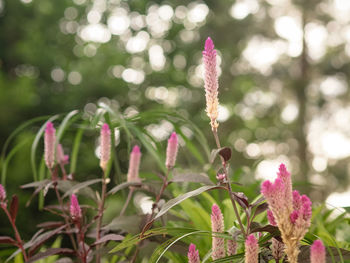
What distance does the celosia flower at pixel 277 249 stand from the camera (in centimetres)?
66

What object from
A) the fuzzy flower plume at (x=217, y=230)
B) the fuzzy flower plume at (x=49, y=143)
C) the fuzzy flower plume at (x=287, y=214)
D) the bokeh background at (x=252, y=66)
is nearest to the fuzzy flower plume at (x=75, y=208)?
the fuzzy flower plume at (x=49, y=143)

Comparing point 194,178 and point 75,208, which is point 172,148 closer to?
point 194,178

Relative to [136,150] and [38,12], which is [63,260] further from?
[38,12]

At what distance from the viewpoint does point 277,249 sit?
2.17 ft

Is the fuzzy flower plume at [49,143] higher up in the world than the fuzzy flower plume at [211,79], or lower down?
lower down

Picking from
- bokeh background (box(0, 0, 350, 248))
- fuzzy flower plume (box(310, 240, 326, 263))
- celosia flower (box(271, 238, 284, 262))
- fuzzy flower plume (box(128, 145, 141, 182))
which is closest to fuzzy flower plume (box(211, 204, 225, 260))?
celosia flower (box(271, 238, 284, 262))

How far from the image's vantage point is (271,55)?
12.0m

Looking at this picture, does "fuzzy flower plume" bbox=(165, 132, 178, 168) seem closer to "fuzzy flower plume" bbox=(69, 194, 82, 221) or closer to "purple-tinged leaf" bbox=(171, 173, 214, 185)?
"purple-tinged leaf" bbox=(171, 173, 214, 185)

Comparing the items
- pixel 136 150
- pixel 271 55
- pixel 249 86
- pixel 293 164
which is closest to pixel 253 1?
pixel 271 55

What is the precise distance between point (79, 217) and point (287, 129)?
36.9 feet

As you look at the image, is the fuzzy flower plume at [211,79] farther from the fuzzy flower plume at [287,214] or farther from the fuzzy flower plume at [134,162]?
the fuzzy flower plume at [134,162]

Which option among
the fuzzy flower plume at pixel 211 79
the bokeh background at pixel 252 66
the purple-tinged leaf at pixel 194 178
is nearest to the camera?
the fuzzy flower plume at pixel 211 79

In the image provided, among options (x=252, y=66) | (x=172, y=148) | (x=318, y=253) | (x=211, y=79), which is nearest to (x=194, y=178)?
(x=172, y=148)

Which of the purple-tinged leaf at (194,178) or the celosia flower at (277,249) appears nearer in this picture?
the celosia flower at (277,249)
